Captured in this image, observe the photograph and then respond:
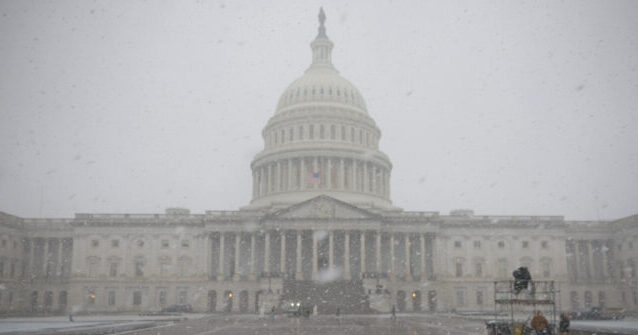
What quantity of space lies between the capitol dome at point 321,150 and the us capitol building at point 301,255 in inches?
52.2

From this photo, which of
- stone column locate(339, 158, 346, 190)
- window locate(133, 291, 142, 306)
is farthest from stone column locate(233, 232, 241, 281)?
stone column locate(339, 158, 346, 190)

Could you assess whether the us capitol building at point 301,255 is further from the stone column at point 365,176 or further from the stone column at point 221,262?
the stone column at point 365,176

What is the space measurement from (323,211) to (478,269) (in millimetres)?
26009

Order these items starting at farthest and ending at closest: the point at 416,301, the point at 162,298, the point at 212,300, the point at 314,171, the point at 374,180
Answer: the point at 374,180 < the point at 314,171 < the point at 162,298 < the point at 212,300 < the point at 416,301

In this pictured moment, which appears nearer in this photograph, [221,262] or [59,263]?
[221,262]

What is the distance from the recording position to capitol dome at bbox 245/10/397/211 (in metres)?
105

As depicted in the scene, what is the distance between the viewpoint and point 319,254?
92312mm

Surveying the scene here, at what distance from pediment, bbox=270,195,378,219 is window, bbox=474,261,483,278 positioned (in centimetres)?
1879

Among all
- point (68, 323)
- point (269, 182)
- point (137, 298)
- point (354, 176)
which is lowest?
point (68, 323)

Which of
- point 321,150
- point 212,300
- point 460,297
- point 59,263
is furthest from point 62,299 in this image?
point 460,297

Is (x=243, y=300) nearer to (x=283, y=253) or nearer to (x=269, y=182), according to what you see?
(x=283, y=253)

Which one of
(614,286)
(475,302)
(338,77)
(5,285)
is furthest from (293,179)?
(614,286)

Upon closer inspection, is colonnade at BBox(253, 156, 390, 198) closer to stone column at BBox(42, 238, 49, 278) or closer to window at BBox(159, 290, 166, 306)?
window at BBox(159, 290, 166, 306)

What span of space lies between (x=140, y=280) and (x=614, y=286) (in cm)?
7190
